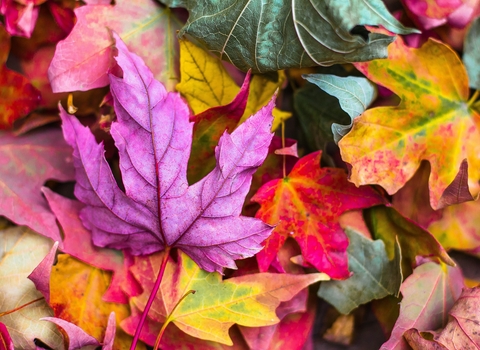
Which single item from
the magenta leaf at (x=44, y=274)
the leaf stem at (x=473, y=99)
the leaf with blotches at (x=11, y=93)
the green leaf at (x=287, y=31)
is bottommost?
the magenta leaf at (x=44, y=274)

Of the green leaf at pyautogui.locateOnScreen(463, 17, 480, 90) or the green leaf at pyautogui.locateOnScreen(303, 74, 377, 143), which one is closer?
the green leaf at pyautogui.locateOnScreen(303, 74, 377, 143)

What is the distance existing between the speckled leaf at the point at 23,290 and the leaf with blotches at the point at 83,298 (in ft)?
0.08

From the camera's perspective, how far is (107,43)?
0.60 m

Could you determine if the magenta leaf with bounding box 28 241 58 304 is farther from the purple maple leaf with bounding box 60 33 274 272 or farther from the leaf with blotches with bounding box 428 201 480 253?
the leaf with blotches with bounding box 428 201 480 253

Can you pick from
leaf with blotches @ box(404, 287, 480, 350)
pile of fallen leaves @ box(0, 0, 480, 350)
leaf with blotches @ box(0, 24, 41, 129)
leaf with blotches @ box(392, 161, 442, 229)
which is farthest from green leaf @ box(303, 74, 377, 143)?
leaf with blotches @ box(0, 24, 41, 129)

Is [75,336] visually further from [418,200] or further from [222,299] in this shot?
[418,200]

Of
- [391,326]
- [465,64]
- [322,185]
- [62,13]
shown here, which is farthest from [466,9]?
[62,13]

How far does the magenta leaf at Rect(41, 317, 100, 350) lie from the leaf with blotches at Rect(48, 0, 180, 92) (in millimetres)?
288

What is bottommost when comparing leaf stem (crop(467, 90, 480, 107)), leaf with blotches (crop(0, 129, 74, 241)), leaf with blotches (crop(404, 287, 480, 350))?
leaf with blotches (crop(404, 287, 480, 350))

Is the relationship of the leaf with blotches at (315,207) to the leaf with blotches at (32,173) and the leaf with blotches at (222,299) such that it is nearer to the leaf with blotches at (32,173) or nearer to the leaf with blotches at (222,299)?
the leaf with blotches at (222,299)

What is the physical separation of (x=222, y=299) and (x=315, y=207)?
17cm

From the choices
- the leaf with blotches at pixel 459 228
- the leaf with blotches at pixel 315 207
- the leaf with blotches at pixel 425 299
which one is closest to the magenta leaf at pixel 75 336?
the leaf with blotches at pixel 315 207

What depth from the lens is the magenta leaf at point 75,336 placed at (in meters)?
0.53

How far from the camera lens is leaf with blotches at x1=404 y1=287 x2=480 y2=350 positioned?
0.58 metres
